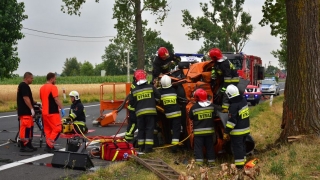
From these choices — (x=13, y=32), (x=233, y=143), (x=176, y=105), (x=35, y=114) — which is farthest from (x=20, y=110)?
(x=13, y=32)

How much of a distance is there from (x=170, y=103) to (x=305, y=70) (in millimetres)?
3062

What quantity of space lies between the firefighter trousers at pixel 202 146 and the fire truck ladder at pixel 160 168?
793 mm

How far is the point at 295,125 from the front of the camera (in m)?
10.1

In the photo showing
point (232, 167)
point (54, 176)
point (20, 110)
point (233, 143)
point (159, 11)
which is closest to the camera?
point (232, 167)

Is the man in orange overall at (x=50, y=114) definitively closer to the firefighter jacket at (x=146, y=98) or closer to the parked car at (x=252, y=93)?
the firefighter jacket at (x=146, y=98)

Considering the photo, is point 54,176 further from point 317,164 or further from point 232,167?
point 317,164

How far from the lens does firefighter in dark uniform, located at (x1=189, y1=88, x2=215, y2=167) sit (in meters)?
9.23

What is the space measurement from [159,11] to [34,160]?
63.5 ft

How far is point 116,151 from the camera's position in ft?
31.5

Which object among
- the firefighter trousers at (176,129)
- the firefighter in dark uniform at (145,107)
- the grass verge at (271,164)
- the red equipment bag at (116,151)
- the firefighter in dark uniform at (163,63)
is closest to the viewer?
the grass verge at (271,164)

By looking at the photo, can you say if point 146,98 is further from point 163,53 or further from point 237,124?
point 237,124

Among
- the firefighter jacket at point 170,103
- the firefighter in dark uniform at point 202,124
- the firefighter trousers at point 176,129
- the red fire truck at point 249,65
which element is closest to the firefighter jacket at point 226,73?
the firefighter in dark uniform at point 202,124

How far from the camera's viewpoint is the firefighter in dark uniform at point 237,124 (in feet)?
28.8

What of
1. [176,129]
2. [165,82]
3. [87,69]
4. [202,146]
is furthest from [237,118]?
[87,69]
